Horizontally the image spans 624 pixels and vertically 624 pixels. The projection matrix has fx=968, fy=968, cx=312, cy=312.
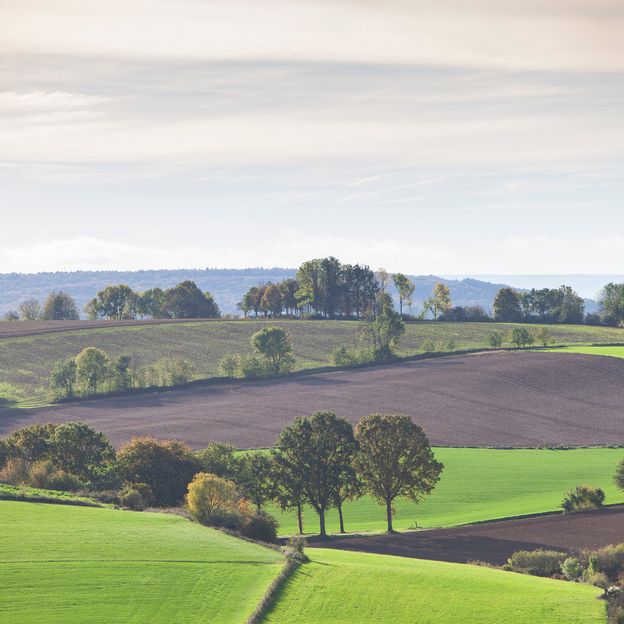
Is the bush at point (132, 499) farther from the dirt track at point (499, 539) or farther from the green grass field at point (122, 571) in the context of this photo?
the dirt track at point (499, 539)

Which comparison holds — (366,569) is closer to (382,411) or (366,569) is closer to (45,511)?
(45,511)

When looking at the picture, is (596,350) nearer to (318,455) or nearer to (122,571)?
(318,455)

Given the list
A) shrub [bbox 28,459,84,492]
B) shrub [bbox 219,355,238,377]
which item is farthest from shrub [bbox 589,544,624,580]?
shrub [bbox 219,355,238,377]

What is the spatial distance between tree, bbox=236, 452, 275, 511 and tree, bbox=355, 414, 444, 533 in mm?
8150

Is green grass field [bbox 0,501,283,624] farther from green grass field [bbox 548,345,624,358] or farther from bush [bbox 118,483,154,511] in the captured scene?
green grass field [bbox 548,345,624,358]

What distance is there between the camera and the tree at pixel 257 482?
288 ft

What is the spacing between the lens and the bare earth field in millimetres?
126312

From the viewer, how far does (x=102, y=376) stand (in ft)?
544

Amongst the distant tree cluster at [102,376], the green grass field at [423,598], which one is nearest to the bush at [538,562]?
the green grass field at [423,598]

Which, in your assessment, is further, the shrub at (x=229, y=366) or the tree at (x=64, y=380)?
the shrub at (x=229, y=366)

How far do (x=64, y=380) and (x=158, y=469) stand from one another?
82185 mm

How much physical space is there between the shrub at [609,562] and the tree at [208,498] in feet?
85.4

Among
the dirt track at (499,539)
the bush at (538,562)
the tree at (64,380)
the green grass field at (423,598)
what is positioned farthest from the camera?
the tree at (64,380)

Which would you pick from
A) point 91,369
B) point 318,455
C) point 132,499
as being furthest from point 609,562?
point 91,369
